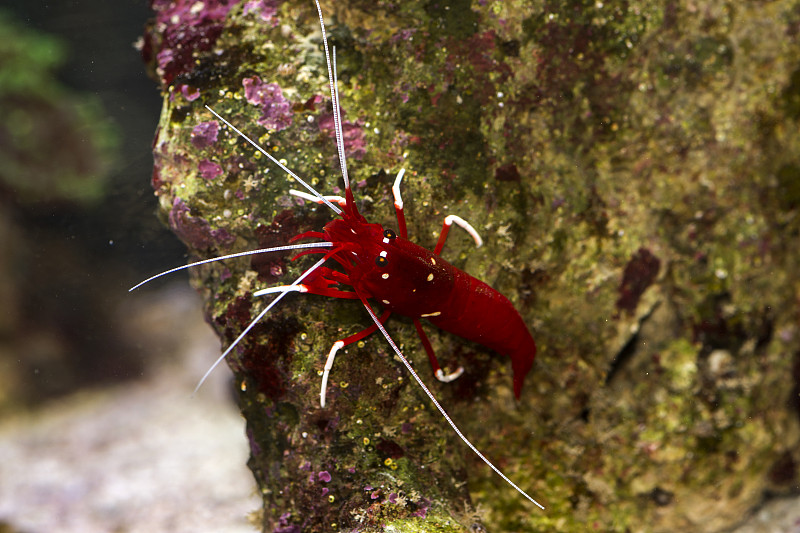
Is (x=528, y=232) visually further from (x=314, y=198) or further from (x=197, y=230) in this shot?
(x=197, y=230)

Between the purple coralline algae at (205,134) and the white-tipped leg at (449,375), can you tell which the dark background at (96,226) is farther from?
the white-tipped leg at (449,375)

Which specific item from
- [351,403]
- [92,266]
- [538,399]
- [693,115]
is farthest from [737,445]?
[92,266]

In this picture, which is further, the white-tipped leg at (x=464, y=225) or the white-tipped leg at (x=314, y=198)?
the white-tipped leg at (x=464, y=225)

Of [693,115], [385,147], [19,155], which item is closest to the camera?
[385,147]

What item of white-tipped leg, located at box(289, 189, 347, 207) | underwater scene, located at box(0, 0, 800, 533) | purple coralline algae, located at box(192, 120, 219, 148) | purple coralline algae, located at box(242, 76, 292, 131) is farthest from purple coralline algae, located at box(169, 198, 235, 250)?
purple coralline algae, located at box(242, 76, 292, 131)

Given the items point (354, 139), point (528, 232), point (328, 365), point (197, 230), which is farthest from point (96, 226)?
point (528, 232)

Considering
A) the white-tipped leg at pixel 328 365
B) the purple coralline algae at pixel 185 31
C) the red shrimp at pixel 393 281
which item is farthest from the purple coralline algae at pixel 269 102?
the white-tipped leg at pixel 328 365

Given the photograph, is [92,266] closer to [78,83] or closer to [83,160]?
[83,160]
